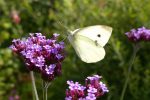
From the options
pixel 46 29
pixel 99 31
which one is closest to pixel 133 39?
pixel 99 31

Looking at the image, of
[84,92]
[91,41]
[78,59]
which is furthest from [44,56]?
[78,59]

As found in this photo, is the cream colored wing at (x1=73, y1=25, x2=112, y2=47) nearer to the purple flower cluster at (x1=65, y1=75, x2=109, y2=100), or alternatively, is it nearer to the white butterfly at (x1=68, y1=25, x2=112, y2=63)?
the white butterfly at (x1=68, y1=25, x2=112, y2=63)

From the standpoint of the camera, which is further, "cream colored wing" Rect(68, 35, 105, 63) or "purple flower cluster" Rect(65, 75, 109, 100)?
"cream colored wing" Rect(68, 35, 105, 63)

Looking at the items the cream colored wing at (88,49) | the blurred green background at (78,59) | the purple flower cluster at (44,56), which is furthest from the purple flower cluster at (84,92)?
the blurred green background at (78,59)

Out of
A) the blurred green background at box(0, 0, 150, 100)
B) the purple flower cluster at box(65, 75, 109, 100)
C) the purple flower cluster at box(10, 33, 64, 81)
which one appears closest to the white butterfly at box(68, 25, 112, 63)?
the purple flower cluster at box(10, 33, 64, 81)

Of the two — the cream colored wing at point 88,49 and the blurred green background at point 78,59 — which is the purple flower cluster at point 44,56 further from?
the blurred green background at point 78,59

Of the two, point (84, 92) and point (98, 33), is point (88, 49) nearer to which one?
point (98, 33)

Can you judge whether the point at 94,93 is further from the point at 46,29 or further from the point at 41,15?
the point at 41,15

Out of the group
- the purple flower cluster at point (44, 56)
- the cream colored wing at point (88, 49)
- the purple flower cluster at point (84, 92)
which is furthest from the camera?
the cream colored wing at point (88, 49)
